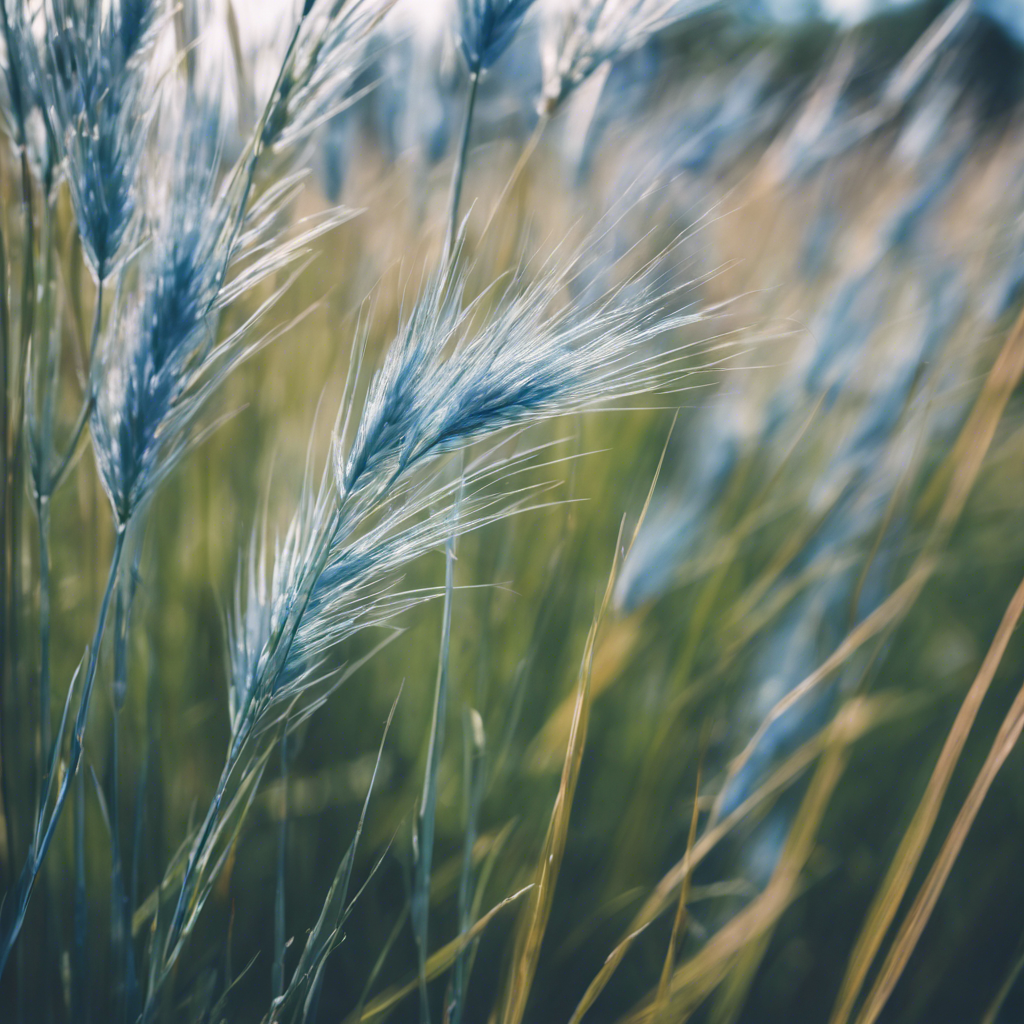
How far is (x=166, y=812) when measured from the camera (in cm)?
43

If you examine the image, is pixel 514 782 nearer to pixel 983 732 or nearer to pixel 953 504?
pixel 953 504

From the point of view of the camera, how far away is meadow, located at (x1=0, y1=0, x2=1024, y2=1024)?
0.28 metres

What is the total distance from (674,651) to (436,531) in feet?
1.16

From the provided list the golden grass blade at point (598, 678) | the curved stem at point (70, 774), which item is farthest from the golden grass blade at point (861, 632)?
the curved stem at point (70, 774)

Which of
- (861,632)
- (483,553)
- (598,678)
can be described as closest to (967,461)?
(861,632)

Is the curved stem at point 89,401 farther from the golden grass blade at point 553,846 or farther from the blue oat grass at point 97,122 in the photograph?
the golden grass blade at point 553,846

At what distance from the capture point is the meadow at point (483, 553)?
277 millimetres

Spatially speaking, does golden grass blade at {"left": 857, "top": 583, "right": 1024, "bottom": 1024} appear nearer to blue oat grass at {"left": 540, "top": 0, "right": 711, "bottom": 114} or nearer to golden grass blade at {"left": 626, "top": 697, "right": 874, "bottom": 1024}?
golden grass blade at {"left": 626, "top": 697, "right": 874, "bottom": 1024}

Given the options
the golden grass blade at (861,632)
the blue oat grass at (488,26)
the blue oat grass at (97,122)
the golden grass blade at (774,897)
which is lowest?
the golden grass blade at (774,897)

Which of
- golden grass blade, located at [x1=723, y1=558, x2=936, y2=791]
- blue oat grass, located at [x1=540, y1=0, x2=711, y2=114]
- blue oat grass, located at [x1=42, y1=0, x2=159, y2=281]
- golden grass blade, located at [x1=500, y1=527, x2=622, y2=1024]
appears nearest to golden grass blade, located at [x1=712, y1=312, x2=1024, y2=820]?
golden grass blade, located at [x1=723, y1=558, x2=936, y2=791]

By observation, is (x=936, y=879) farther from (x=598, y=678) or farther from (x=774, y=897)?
(x=598, y=678)

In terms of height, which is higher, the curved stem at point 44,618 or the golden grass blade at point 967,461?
the golden grass blade at point 967,461

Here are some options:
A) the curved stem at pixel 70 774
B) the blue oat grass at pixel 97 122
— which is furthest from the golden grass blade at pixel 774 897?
the blue oat grass at pixel 97 122

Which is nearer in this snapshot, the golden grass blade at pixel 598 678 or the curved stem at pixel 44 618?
→ the curved stem at pixel 44 618
